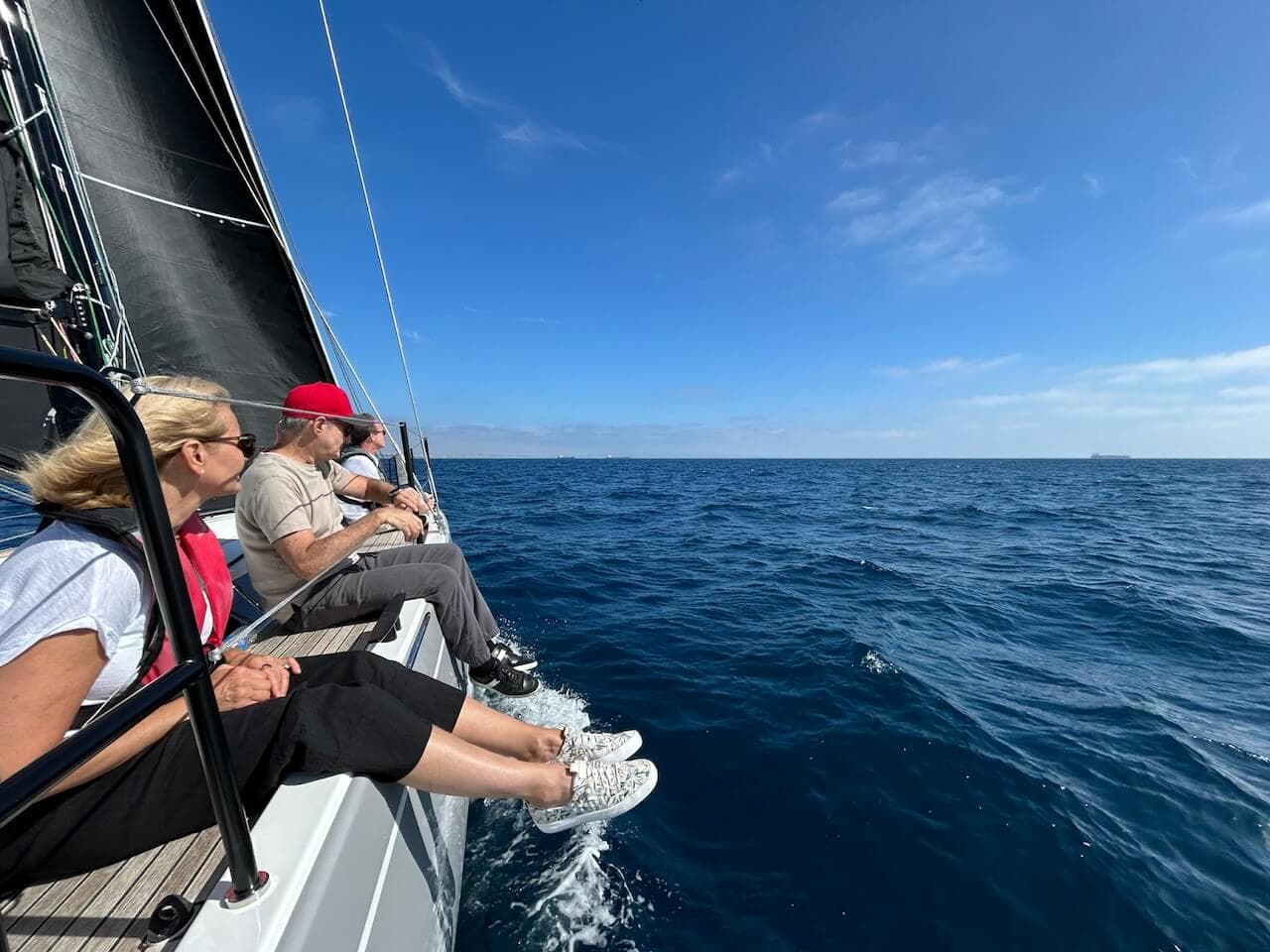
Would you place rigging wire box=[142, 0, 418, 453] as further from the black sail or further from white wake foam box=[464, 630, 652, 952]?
white wake foam box=[464, 630, 652, 952]

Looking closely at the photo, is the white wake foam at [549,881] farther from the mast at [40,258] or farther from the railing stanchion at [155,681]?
the mast at [40,258]

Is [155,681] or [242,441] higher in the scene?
[242,441]

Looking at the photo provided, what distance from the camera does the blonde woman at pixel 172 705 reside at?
107cm

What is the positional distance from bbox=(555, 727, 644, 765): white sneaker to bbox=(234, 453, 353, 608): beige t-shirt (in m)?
1.55

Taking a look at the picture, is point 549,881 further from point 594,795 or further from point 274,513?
point 274,513

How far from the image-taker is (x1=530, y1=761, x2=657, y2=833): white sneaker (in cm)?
203

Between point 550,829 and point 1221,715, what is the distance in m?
5.42

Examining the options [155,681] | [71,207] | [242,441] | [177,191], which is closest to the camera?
[155,681]

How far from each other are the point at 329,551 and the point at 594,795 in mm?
1659

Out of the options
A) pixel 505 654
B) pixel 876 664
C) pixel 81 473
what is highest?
pixel 81 473

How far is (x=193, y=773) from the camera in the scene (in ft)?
4.38

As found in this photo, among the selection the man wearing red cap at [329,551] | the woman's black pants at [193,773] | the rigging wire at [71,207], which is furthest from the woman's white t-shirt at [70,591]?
the rigging wire at [71,207]

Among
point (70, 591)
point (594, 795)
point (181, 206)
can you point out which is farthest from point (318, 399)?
point (181, 206)

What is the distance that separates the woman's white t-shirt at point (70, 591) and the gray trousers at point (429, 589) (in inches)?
60.0
